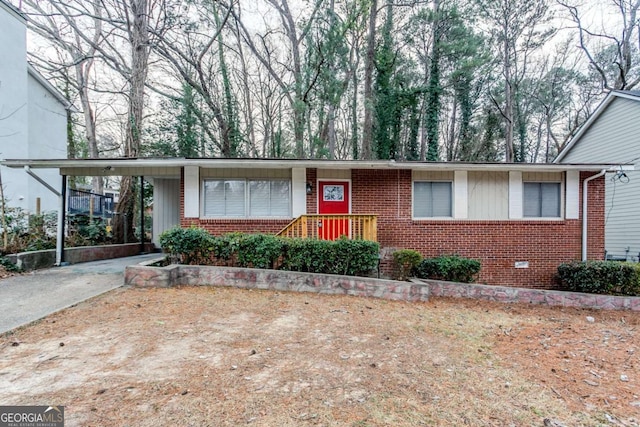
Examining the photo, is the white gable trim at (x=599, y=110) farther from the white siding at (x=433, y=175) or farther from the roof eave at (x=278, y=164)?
the white siding at (x=433, y=175)

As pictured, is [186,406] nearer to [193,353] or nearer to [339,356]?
[193,353]

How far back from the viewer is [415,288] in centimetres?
622

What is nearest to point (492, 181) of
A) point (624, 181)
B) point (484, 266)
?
point (484, 266)

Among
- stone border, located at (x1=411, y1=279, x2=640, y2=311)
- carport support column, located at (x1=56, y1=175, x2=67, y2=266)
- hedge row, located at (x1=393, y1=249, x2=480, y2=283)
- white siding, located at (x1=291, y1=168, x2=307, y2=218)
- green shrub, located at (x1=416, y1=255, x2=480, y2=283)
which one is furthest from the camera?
white siding, located at (x1=291, y1=168, x2=307, y2=218)

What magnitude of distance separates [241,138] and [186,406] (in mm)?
14563

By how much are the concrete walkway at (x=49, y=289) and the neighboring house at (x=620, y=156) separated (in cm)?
1493

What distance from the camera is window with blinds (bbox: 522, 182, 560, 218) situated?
824 centimetres

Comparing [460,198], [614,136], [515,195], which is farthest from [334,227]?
[614,136]

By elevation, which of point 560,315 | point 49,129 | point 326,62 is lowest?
point 560,315

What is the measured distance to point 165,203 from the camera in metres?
10.5

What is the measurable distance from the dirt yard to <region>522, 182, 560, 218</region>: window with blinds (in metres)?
3.77

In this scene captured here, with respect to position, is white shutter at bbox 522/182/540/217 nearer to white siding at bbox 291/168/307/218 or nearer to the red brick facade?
the red brick facade

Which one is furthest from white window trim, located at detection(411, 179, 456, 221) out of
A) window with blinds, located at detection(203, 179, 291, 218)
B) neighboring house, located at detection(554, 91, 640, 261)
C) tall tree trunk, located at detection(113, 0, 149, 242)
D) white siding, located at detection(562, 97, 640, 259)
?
tall tree trunk, located at detection(113, 0, 149, 242)

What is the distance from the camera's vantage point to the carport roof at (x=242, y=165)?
7012 mm
